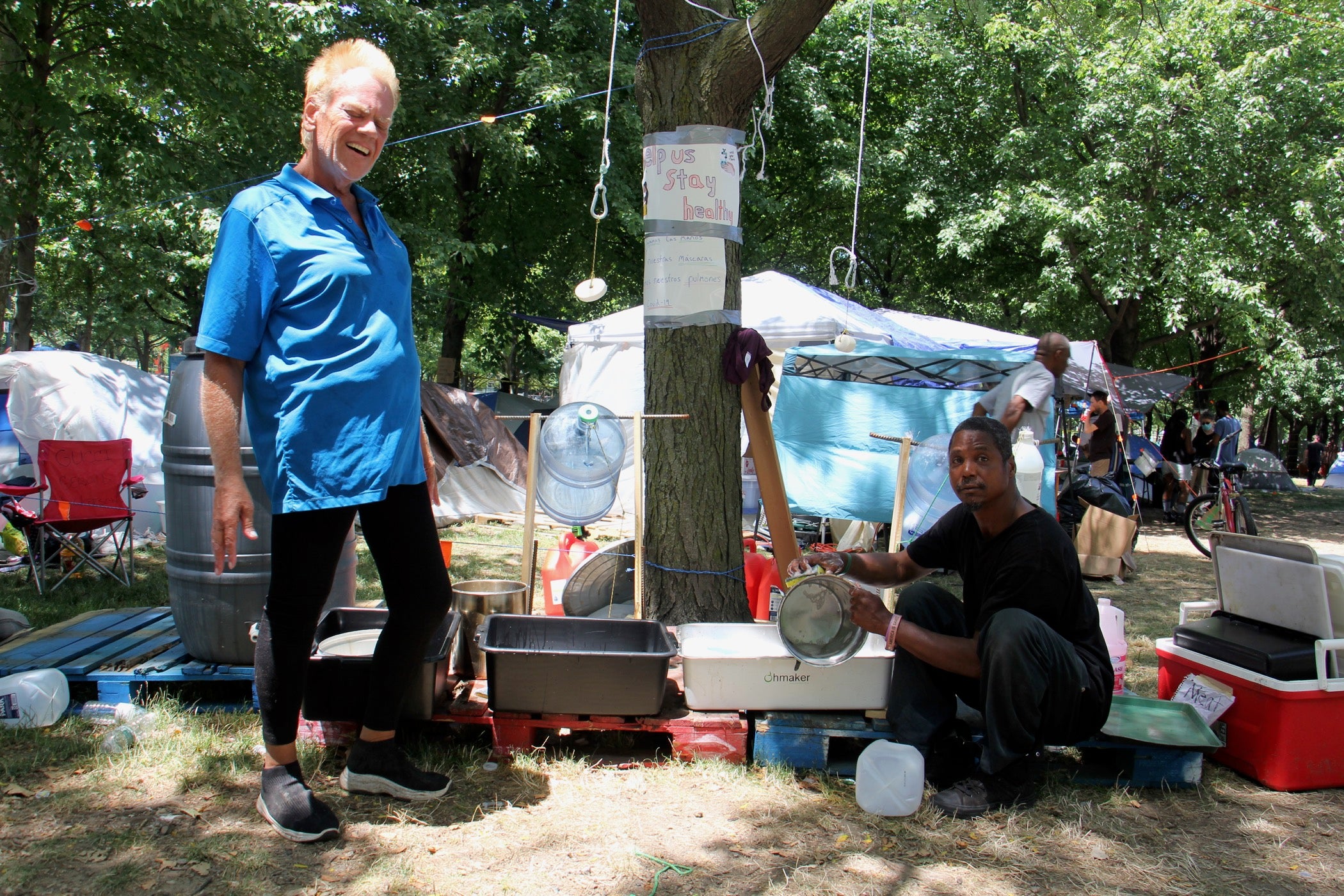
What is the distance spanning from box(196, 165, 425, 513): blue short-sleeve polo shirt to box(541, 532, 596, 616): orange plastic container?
7.07 ft

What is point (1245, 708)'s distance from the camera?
3074 mm

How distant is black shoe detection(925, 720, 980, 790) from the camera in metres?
2.91

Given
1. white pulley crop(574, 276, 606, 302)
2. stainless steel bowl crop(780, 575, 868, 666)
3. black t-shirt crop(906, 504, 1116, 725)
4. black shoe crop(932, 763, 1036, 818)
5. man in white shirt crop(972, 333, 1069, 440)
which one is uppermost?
white pulley crop(574, 276, 606, 302)

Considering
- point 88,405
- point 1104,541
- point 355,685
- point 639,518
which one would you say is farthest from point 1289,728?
point 88,405

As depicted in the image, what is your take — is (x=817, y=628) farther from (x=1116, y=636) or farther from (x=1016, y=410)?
(x=1016, y=410)

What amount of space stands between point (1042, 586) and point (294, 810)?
2.16 m

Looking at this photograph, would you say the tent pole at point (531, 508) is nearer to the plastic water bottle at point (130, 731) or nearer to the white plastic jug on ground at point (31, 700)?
the plastic water bottle at point (130, 731)

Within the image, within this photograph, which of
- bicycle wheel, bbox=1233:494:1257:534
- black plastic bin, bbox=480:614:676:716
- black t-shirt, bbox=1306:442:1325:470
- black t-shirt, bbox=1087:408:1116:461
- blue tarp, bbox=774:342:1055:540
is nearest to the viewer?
black plastic bin, bbox=480:614:676:716

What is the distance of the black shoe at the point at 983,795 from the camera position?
2.73 m

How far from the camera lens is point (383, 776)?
8.71 ft

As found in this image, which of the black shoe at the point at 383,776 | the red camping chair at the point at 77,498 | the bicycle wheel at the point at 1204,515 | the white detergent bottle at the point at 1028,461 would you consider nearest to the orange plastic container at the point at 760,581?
the white detergent bottle at the point at 1028,461

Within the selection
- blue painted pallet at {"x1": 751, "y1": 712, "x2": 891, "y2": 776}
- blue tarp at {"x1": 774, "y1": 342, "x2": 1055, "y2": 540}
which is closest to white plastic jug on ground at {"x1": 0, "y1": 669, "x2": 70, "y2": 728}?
blue painted pallet at {"x1": 751, "y1": 712, "x2": 891, "y2": 776}

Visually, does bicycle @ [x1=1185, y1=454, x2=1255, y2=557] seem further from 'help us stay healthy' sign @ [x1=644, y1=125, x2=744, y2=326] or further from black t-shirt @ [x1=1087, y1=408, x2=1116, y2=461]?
'help us stay healthy' sign @ [x1=644, y1=125, x2=744, y2=326]

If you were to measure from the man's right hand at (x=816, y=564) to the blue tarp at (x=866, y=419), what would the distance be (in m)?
3.07
